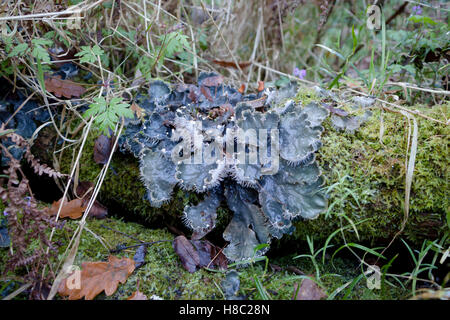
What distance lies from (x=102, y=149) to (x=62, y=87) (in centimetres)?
59

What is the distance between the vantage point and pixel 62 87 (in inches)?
91.7

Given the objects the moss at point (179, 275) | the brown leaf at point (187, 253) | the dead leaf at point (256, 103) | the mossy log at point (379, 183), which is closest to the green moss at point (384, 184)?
the mossy log at point (379, 183)

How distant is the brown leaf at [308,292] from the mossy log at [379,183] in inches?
14.9

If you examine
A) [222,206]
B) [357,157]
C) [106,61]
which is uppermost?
[106,61]

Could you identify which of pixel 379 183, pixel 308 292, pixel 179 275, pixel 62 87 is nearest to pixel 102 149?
pixel 62 87

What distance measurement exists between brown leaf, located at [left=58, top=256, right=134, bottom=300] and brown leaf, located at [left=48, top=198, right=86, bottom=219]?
48 cm

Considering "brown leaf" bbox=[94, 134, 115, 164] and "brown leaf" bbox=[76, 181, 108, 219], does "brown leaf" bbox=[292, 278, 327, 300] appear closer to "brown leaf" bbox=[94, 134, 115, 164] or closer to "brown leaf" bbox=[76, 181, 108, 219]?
"brown leaf" bbox=[76, 181, 108, 219]

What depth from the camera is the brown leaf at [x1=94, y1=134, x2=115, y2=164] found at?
2225 mm

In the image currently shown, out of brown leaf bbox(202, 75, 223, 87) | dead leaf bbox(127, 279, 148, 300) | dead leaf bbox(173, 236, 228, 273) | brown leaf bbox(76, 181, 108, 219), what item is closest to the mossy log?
dead leaf bbox(173, 236, 228, 273)
